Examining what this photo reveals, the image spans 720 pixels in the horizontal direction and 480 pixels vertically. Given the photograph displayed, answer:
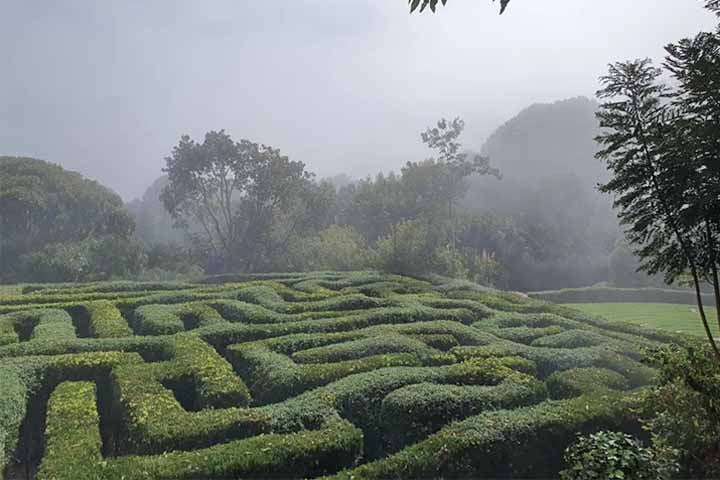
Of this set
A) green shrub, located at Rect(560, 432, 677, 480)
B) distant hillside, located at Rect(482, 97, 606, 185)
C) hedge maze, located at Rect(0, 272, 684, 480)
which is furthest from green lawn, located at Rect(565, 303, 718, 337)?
distant hillside, located at Rect(482, 97, 606, 185)

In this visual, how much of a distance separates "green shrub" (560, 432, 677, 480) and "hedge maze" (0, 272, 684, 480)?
1.77 meters

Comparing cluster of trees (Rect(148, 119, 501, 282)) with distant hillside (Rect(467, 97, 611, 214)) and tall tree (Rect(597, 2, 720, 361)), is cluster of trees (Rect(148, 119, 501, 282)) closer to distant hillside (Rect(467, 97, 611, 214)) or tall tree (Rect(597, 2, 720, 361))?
tall tree (Rect(597, 2, 720, 361))

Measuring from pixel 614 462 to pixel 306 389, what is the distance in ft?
15.5

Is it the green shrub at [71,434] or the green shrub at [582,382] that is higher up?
the green shrub at [582,382]

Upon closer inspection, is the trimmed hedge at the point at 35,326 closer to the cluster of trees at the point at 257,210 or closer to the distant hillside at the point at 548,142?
the cluster of trees at the point at 257,210

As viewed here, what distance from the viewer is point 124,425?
7.15m

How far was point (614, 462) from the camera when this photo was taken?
4070mm

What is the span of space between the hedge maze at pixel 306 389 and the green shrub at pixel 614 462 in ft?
5.82

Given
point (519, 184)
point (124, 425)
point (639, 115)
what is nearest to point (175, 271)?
point (124, 425)

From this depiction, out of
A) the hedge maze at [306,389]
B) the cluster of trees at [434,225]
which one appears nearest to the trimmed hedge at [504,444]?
the hedge maze at [306,389]

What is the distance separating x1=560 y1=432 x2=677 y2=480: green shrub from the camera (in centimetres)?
406

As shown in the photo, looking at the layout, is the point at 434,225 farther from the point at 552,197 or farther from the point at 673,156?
the point at 673,156

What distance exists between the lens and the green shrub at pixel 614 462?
13.3ft

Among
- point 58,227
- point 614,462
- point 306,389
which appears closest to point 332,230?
point 58,227
